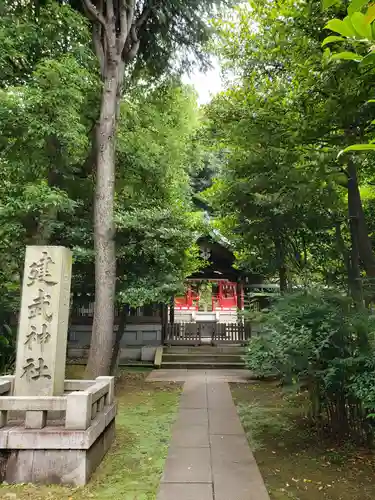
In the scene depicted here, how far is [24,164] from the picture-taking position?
774cm

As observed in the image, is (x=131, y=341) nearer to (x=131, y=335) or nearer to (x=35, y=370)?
(x=131, y=335)

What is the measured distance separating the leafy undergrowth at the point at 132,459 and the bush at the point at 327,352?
1771mm

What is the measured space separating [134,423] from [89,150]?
6375 millimetres

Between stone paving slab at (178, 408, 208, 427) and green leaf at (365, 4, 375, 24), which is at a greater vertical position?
green leaf at (365, 4, 375, 24)

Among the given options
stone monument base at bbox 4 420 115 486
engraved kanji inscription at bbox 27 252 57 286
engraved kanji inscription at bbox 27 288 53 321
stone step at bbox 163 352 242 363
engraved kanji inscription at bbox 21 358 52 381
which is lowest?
stone monument base at bbox 4 420 115 486

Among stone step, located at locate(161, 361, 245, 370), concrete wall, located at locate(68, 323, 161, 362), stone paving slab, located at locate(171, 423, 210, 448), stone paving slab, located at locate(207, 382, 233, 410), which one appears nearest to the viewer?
stone paving slab, located at locate(171, 423, 210, 448)

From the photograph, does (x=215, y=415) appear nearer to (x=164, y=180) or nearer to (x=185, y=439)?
(x=185, y=439)

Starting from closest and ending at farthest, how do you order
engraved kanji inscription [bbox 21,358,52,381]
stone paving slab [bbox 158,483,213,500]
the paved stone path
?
1. stone paving slab [bbox 158,483,213,500]
2. the paved stone path
3. engraved kanji inscription [bbox 21,358,52,381]

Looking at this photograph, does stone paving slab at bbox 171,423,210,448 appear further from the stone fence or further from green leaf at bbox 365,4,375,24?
green leaf at bbox 365,4,375,24

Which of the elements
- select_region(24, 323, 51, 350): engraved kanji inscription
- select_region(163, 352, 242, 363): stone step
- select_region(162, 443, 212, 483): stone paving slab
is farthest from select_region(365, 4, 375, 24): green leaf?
select_region(163, 352, 242, 363): stone step

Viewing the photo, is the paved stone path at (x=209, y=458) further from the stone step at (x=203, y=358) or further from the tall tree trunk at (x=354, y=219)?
the stone step at (x=203, y=358)

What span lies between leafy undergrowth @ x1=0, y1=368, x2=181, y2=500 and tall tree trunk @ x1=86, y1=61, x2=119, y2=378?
3.77 ft

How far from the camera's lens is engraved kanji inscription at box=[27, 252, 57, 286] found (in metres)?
4.47

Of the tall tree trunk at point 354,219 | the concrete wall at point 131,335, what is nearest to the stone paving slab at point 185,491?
the tall tree trunk at point 354,219
